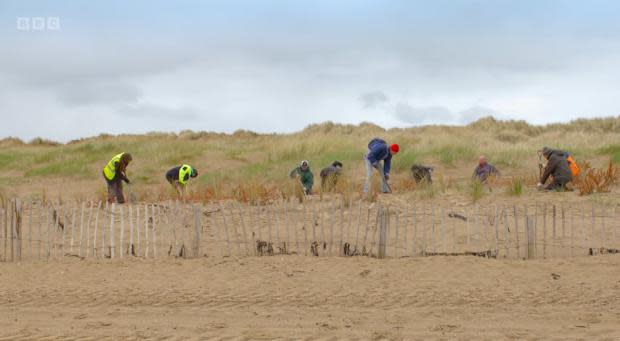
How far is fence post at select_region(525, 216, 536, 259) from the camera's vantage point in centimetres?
822

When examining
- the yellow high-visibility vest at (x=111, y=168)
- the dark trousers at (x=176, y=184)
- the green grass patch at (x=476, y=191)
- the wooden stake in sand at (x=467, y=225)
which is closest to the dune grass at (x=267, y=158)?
the dark trousers at (x=176, y=184)

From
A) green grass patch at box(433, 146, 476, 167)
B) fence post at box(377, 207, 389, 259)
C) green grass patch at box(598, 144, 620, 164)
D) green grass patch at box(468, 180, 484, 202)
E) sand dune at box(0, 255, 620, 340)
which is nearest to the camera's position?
sand dune at box(0, 255, 620, 340)

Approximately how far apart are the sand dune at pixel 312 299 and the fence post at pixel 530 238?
275mm

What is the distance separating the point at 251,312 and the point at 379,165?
6.68 meters

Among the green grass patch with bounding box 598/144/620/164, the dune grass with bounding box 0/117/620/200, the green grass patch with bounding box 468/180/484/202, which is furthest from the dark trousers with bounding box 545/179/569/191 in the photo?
the green grass patch with bounding box 598/144/620/164

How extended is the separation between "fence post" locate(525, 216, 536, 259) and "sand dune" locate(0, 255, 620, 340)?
0.28 m

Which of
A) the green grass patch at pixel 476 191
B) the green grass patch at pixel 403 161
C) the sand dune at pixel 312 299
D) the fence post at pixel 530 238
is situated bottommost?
the sand dune at pixel 312 299

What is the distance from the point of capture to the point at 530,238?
27.2 ft

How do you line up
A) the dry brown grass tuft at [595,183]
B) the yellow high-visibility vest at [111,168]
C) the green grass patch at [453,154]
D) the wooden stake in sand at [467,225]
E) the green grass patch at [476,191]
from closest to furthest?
1. the wooden stake in sand at [467,225]
2. the green grass patch at [476,191]
3. the dry brown grass tuft at [595,183]
4. the yellow high-visibility vest at [111,168]
5. the green grass patch at [453,154]

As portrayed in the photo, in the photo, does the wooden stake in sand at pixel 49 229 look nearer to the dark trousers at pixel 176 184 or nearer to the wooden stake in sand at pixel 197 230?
the wooden stake in sand at pixel 197 230

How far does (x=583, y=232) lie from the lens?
8945 millimetres

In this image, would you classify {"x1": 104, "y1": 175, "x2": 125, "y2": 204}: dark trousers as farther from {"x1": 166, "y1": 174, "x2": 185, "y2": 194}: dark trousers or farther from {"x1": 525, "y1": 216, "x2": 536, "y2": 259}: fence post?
{"x1": 525, "y1": 216, "x2": 536, "y2": 259}: fence post

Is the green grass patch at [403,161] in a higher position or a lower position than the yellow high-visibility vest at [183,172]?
higher

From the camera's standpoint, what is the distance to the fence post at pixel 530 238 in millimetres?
8219
